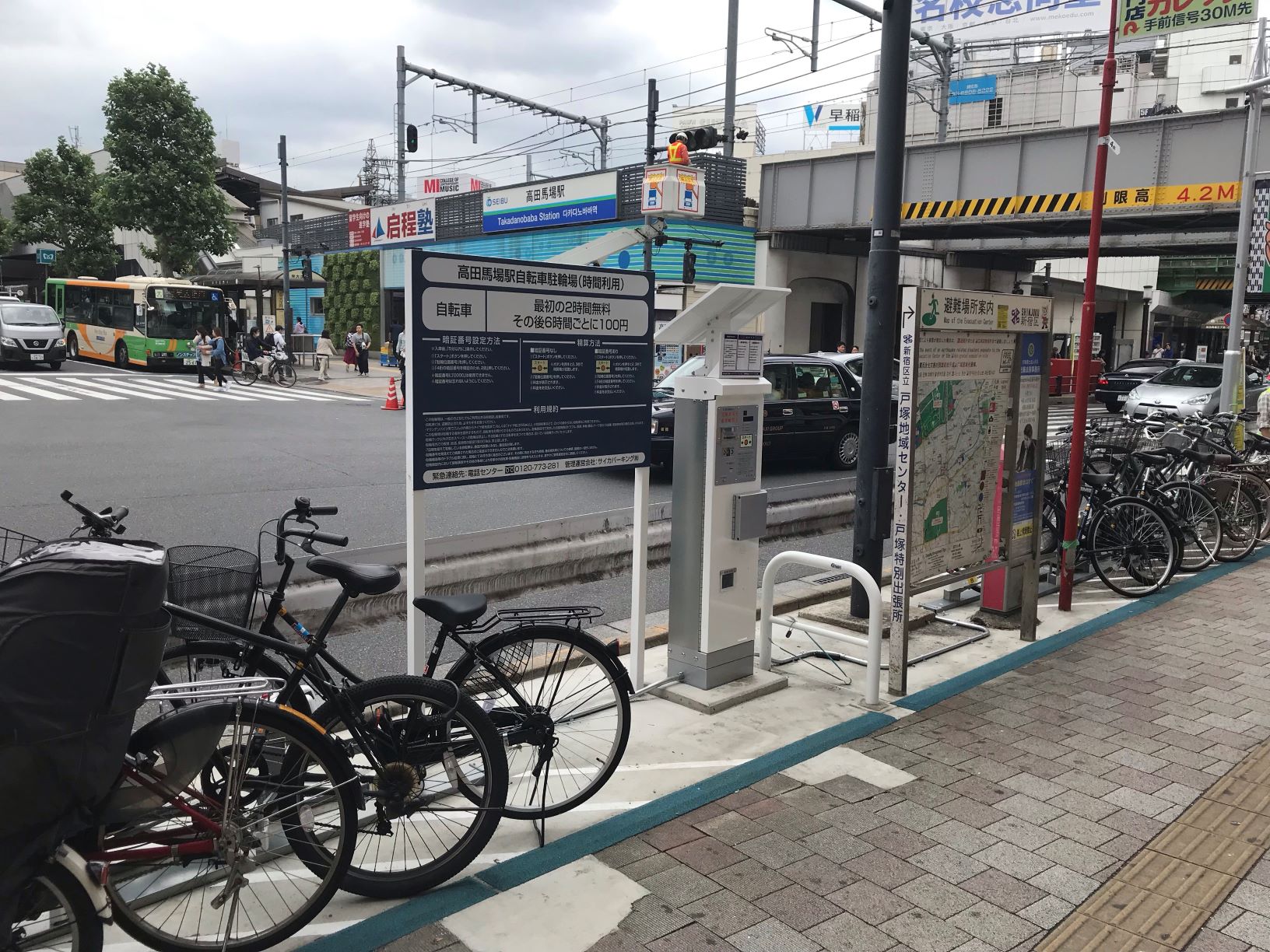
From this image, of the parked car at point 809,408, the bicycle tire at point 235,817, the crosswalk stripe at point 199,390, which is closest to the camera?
the bicycle tire at point 235,817

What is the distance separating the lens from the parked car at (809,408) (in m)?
13.6

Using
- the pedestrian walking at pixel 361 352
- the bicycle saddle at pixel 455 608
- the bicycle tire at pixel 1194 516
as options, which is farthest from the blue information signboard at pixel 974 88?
the bicycle saddle at pixel 455 608

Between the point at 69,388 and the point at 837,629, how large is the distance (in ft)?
73.5

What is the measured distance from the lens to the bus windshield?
28.9 m

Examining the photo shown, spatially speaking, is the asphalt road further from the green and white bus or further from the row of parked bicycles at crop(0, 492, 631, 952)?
the green and white bus

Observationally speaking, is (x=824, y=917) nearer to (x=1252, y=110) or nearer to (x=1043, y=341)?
(x=1043, y=341)

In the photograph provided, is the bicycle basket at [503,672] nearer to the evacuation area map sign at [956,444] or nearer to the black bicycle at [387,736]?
the black bicycle at [387,736]

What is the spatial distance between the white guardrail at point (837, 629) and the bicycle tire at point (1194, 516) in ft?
11.4

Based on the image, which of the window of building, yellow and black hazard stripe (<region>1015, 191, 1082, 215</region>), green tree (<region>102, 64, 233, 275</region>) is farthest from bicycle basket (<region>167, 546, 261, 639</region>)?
the window of building

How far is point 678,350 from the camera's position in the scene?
21.8 meters

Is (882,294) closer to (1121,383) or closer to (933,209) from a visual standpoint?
(933,209)

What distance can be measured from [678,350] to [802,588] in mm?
14712

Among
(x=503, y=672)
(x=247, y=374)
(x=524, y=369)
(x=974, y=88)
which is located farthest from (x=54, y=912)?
(x=974, y=88)

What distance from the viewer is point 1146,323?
4897 cm
